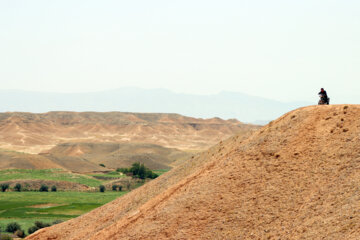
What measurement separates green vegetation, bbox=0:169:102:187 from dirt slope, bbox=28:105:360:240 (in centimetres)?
7914

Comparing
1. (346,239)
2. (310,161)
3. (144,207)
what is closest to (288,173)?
(310,161)

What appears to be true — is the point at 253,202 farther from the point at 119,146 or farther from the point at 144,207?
the point at 119,146

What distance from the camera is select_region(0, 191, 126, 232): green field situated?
2465 inches

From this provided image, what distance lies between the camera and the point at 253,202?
2367 centimetres

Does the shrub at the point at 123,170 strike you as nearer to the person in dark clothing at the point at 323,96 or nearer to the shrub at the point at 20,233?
the shrub at the point at 20,233

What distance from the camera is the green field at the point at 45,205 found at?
62.6 m

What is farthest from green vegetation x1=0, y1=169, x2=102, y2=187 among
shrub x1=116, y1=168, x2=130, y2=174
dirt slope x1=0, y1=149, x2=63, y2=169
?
shrub x1=116, y1=168, x2=130, y2=174

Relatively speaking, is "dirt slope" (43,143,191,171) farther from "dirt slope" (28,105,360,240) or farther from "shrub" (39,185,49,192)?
"dirt slope" (28,105,360,240)

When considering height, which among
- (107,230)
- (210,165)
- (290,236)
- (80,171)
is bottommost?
(80,171)

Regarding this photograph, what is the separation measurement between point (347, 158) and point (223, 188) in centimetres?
668

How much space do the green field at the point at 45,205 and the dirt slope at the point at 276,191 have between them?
3331cm

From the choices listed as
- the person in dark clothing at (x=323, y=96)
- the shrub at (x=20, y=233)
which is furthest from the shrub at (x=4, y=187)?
the person in dark clothing at (x=323, y=96)

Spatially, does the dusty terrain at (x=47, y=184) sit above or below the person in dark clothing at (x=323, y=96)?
below

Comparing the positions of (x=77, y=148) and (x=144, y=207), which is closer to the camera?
(x=144, y=207)
